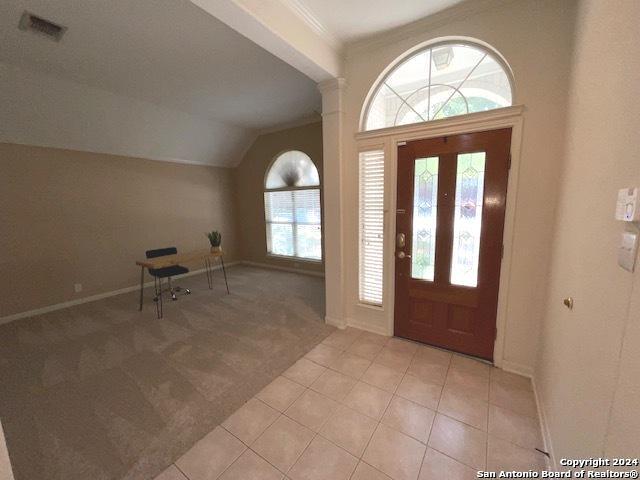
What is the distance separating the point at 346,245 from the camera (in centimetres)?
272

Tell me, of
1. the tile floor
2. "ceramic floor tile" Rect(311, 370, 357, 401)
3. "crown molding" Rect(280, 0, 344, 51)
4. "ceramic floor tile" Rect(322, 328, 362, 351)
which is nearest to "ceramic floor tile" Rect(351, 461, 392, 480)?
the tile floor

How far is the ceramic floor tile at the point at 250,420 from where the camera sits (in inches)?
61.2

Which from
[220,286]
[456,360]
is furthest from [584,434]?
[220,286]

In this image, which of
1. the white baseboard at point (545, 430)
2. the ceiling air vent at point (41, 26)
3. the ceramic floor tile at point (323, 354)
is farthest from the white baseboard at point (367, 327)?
the ceiling air vent at point (41, 26)

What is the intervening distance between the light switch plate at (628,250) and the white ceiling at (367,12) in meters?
Result: 2.10

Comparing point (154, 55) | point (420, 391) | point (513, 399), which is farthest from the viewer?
point (154, 55)

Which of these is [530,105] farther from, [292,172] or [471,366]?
[292,172]

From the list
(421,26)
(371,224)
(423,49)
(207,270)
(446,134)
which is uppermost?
(421,26)

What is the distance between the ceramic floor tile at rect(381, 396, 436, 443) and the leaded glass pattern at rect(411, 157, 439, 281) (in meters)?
1.07

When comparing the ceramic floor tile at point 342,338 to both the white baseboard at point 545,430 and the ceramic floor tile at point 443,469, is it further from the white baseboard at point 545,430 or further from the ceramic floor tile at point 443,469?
the white baseboard at point 545,430

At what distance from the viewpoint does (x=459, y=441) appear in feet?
4.83

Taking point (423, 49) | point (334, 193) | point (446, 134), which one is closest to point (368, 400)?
point (334, 193)

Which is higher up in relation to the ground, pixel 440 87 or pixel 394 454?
pixel 440 87

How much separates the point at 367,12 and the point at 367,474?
314 cm
